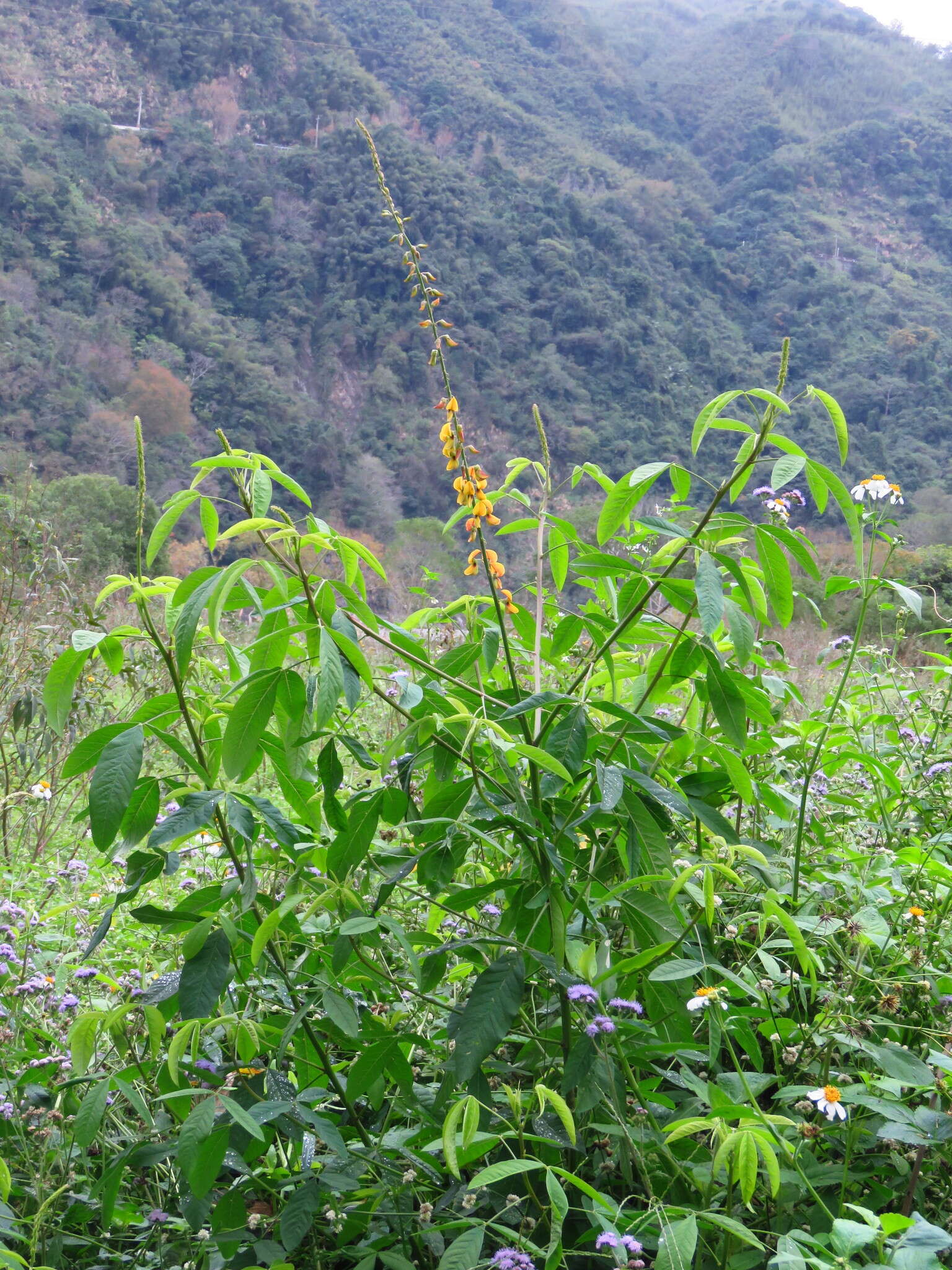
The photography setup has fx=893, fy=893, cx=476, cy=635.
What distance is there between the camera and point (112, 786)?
0.95 m

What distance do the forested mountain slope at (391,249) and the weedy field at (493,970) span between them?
2120 cm

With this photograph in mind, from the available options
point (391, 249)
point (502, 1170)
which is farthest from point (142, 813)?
point (391, 249)

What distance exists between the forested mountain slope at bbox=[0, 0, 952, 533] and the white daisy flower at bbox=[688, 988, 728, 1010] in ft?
70.8

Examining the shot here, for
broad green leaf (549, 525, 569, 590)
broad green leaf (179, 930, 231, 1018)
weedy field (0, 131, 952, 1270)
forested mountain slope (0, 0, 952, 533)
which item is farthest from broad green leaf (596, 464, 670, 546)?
forested mountain slope (0, 0, 952, 533)

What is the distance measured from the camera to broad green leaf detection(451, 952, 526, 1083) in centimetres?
96

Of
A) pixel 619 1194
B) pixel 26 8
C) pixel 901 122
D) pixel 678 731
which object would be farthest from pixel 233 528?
pixel 901 122

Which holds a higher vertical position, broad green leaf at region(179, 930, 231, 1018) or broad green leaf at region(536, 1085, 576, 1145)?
broad green leaf at region(536, 1085, 576, 1145)

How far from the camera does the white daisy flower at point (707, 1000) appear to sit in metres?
0.96

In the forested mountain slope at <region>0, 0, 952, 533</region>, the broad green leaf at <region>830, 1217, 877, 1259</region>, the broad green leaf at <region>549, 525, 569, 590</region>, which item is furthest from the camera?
the forested mountain slope at <region>0, 0, 952, 533</region>

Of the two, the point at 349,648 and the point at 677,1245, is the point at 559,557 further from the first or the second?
the point at 677,1245

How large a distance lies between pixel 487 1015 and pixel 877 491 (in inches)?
47.0

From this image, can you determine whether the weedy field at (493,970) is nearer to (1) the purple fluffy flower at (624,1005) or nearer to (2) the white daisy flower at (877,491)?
(1) the purple fluffy flower at (624,1005)

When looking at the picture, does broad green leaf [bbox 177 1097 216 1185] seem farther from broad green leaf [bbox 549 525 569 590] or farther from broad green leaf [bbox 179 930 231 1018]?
broad green leaf [bbox 549 525 569 590]

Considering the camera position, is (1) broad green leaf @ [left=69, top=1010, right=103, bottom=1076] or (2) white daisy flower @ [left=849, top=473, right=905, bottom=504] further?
(2) white daisy flower @ [left=849, top=473, right=905, bottom=504]
